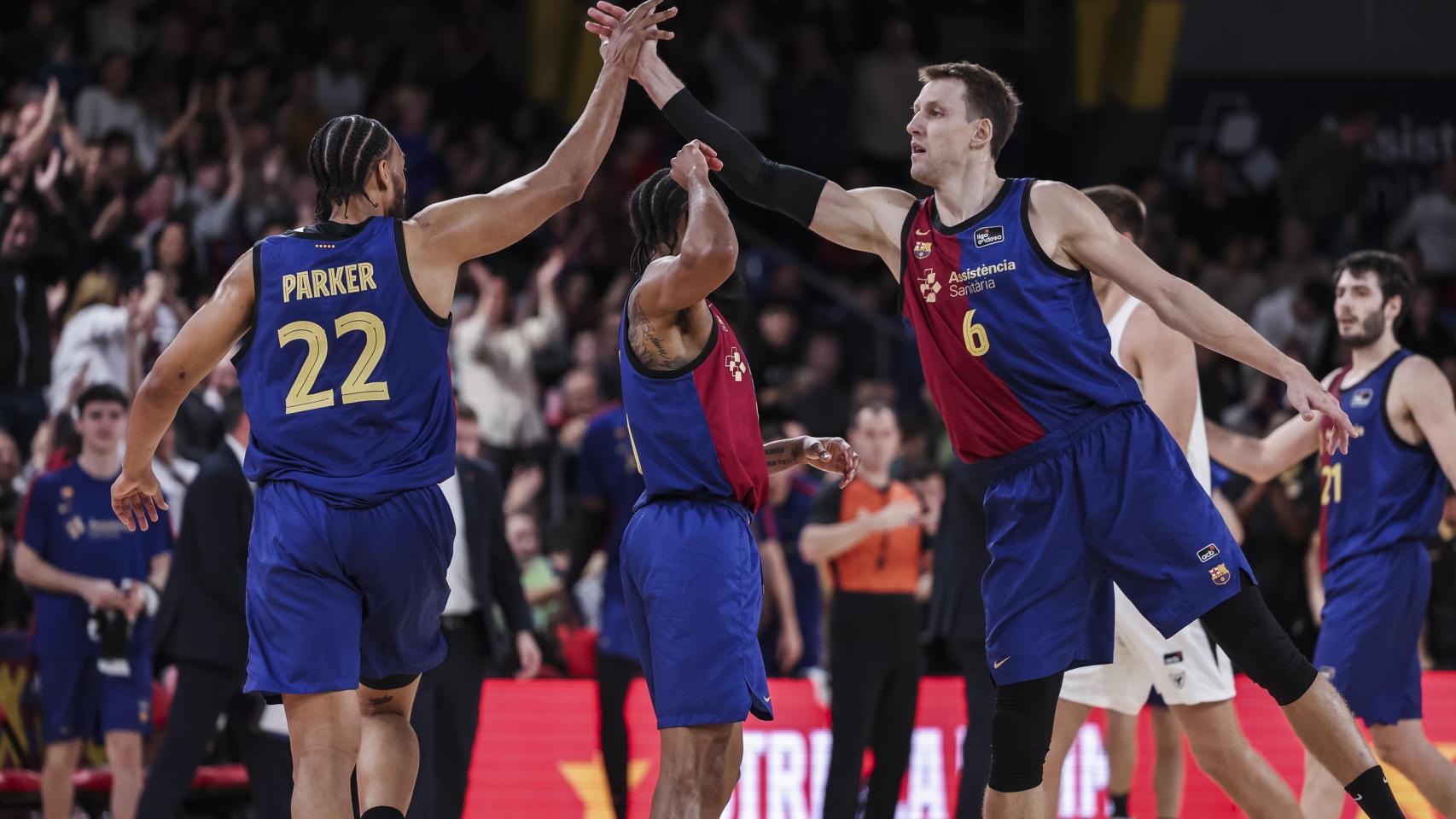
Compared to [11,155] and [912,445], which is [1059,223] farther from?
[11,155]

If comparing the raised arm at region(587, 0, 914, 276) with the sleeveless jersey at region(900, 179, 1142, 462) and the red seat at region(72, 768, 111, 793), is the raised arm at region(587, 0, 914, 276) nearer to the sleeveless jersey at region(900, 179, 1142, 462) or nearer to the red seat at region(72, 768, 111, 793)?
the sleeveless jersey at region(900, 179, 1142, 462)

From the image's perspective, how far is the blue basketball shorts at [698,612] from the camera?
17.8 feet

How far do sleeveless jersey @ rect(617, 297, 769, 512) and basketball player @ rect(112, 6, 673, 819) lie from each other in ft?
2.11

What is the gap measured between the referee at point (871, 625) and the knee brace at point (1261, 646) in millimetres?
3217

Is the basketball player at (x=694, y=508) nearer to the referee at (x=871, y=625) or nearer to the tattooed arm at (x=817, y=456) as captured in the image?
→ the tattooed arm at (x=817, y=456)

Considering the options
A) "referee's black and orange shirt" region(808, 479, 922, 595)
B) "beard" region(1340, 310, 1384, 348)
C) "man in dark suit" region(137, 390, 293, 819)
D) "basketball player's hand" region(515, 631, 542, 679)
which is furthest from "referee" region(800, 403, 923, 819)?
"man in dark suit" region(137, 390, 293, 819)

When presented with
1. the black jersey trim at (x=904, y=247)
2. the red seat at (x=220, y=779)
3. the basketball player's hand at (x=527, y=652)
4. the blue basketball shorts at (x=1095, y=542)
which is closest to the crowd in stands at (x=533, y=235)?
the basketball player's hand at (x=527, y=652)

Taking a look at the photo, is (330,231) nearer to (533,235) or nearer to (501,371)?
(501,371)

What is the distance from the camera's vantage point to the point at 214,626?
811cm

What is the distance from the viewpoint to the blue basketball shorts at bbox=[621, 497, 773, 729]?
5430 millimetres

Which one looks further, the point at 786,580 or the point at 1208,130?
the point at 1208,130

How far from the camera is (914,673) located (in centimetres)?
877

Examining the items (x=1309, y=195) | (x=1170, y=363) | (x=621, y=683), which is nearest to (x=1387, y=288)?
(x=1170, y=363)

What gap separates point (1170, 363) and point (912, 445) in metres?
6.09
